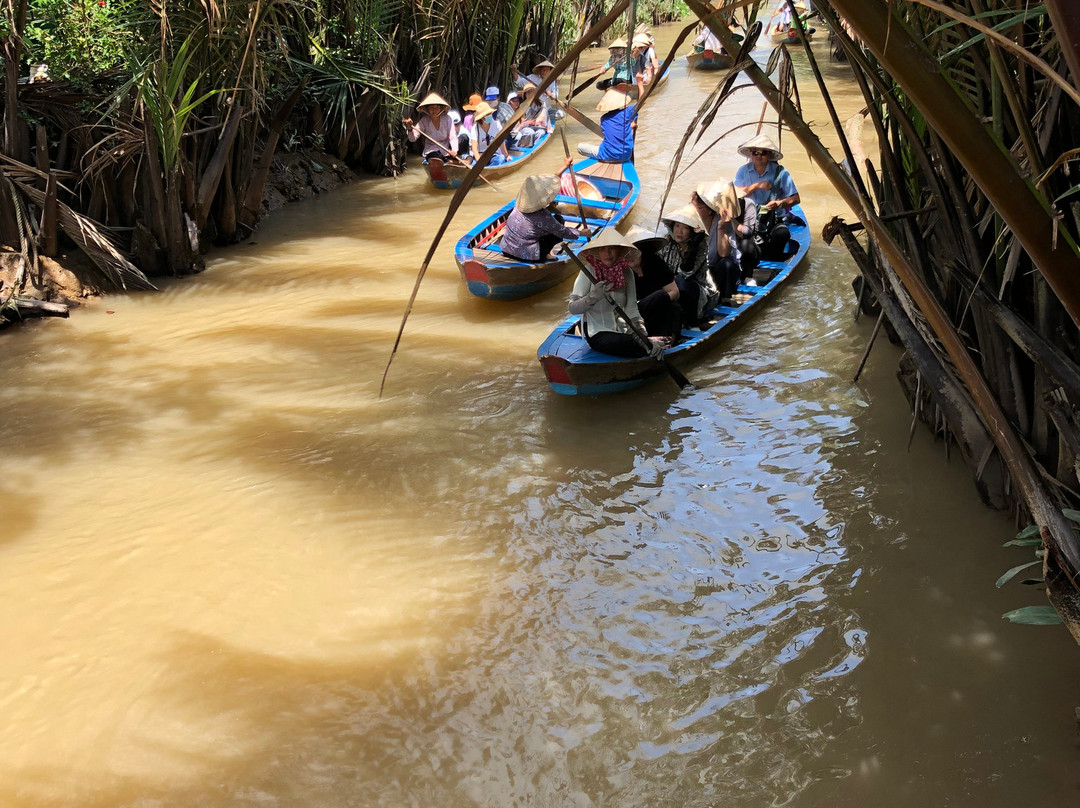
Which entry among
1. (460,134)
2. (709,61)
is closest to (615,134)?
(460,134)

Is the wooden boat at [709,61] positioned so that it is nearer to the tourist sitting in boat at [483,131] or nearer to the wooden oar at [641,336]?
the tourist sitting in boat at [483,131]

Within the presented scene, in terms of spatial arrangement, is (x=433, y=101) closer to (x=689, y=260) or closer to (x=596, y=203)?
(x=596, y=203)

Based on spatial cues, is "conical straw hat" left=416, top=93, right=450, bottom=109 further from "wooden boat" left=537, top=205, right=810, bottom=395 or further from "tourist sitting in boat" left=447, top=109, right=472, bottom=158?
"wooden boat" left=537, top=205, right=810, bottom=395

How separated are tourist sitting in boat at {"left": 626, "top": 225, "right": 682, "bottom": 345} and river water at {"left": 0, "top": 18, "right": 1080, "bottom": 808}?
1.47 ft

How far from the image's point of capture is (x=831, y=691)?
143 inches

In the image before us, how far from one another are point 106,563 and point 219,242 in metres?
5.42

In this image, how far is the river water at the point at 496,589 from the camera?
339cm

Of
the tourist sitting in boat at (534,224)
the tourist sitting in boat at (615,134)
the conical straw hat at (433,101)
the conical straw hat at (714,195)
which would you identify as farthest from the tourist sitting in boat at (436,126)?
the conical straw hat at (714,195)

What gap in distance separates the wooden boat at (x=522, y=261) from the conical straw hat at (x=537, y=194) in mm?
447

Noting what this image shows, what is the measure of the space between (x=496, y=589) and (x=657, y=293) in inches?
101

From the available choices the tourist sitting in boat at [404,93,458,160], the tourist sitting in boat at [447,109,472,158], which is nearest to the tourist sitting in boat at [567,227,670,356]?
the tourist sitting in boat at [404,93,458,160]

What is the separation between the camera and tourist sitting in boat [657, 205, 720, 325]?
20.9 ft

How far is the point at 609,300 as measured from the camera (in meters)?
5.79

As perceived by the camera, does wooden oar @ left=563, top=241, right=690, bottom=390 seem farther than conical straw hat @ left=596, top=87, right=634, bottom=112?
No
